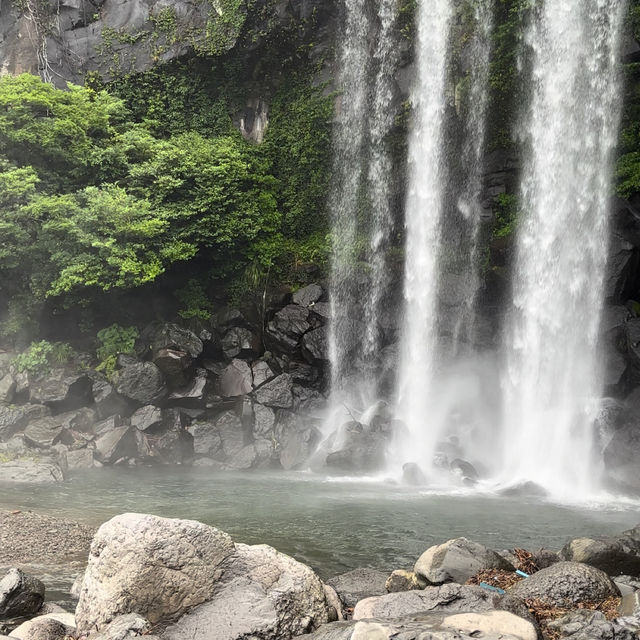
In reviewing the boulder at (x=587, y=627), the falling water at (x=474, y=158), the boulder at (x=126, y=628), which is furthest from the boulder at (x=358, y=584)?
the falling water at (x=474, y=158)

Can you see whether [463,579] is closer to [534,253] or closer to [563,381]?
[563,381]

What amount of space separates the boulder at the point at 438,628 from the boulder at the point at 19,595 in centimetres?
339

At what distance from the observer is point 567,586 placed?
278 inches

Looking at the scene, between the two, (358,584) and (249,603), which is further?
(358,584)

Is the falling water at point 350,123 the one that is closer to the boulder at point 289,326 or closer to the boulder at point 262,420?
the boulder at point 289,326

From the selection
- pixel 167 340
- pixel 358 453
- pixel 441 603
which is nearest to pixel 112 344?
pixel 167 340

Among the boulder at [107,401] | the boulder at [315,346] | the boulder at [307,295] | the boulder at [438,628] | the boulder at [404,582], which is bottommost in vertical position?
the boulder at [404,582]

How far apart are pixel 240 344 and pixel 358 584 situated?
15.1 meters

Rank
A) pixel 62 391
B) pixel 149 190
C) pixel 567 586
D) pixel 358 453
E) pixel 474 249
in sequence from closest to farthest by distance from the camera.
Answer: pixel 567 586 < pixel 358 453 < pixel 62 391 < pixel 149 190 < pixel 474 249

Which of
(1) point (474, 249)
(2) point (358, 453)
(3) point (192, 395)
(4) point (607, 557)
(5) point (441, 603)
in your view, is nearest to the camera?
(5) point (441, 603)

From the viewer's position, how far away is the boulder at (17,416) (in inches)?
760

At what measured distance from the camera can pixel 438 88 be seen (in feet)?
80.4

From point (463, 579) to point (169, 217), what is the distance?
16935 mm

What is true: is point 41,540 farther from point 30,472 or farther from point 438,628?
point 438,628
